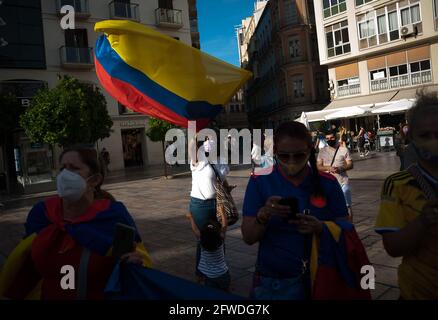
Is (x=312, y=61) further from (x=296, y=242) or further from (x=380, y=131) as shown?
(x=296, y=242)

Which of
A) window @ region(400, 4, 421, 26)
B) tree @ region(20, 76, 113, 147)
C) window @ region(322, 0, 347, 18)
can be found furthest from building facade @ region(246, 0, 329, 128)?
tree @ region(20, 76, 113, 147)

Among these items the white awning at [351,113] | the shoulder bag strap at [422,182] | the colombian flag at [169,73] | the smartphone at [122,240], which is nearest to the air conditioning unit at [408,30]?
the white awning at [351,113]

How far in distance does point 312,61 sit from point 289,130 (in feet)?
127

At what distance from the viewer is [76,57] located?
2614 centimetres

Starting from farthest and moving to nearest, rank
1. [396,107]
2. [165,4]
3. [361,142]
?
1. [165,4]
2. [361,142]
3. [396,107]

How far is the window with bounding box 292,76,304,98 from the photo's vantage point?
1547 inches

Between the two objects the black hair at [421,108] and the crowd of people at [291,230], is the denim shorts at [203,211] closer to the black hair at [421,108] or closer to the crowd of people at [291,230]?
the crowd of people at [291,230]

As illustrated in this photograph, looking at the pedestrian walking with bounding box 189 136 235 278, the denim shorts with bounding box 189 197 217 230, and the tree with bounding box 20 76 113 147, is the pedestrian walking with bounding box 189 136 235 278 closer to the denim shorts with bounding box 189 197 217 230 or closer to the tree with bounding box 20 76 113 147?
the denim shorts with bounding box 189 197 217 230

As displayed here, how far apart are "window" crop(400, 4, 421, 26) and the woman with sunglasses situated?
28.4 metres

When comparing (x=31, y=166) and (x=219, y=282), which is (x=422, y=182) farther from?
(x=31, y=166)

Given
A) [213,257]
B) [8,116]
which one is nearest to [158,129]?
[8,116]

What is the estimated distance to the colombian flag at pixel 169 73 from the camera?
407 cm

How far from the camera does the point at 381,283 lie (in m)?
4.02

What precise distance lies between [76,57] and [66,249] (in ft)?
87.7
